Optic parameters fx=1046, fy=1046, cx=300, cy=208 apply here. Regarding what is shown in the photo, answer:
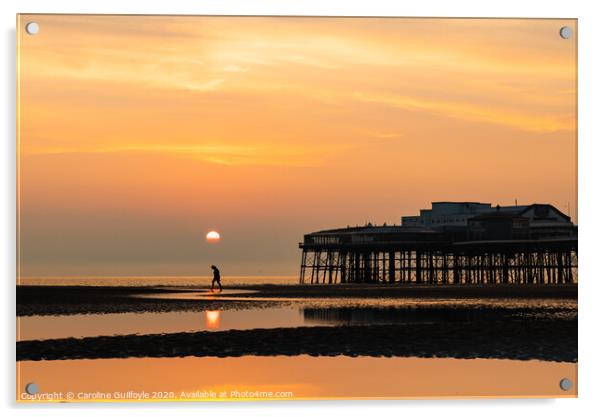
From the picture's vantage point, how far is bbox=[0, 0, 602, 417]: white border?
12.6m

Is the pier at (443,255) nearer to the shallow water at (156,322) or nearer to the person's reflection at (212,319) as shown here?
the person's reflection at (212,319)

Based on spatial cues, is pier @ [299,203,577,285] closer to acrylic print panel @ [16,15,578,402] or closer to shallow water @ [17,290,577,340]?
shallow water @ [17,290,577,340]

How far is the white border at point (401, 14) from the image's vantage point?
1262cm

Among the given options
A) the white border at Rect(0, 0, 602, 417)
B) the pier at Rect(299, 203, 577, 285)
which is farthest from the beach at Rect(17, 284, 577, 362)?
A: the pier at Rect(299, 203, 577, 285)

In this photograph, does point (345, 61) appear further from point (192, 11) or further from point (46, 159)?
point (46, 159)

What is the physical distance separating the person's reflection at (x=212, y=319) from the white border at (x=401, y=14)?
556 cm

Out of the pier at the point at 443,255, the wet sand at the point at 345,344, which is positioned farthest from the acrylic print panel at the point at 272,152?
the pier at the point at 443,255

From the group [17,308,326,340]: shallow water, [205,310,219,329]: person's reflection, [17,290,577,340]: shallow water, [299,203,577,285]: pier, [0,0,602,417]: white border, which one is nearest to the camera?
[0,0,602,417]: white border

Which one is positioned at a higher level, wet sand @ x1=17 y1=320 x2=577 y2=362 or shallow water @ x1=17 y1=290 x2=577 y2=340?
wet sand @ x1=17 y1=320 x2=577 y2=362

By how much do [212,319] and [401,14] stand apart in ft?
28.2

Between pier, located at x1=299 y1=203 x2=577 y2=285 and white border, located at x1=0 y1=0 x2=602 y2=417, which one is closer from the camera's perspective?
white border, located at x1=0 y1=0 x2=602 y2=417

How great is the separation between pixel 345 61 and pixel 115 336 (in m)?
5.98

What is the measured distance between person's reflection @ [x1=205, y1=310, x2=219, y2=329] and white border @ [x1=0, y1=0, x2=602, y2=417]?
5.56 meters

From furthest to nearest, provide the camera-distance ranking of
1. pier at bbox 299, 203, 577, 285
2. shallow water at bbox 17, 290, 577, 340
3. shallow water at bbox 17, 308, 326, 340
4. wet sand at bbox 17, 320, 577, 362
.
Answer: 1. pier at bbox 299, 203, 577, 285
2. shallow water at bbox 17, 290, 577, 340
3. shallow water at bbox 17, 308, 326, 340
4. wet sand at bbox 17, 320, 577, 362
